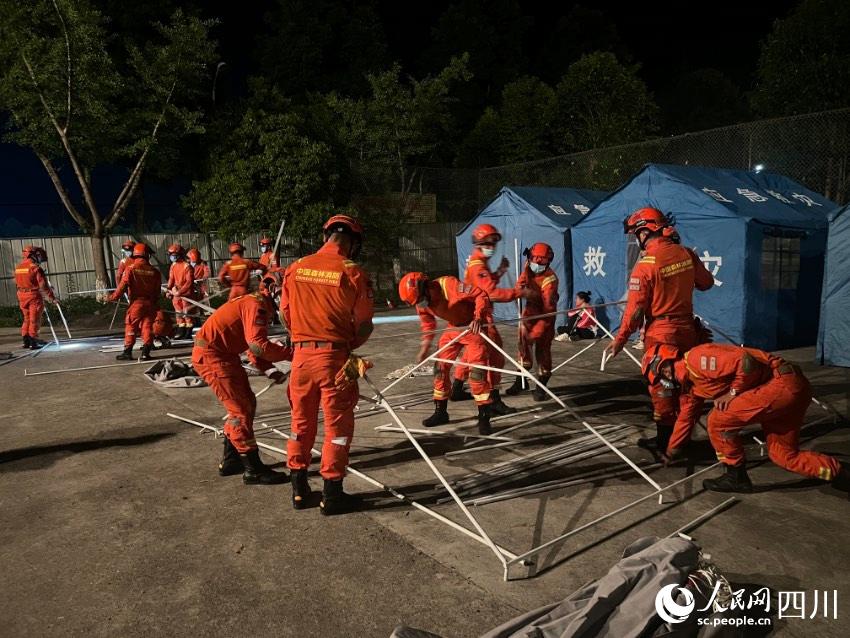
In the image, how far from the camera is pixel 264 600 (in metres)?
3.60

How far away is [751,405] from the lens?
4.51 m

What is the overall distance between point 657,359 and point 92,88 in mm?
15942

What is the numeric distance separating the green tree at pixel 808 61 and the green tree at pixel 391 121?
990 cm

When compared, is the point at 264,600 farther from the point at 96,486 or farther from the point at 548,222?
the point at 548,222

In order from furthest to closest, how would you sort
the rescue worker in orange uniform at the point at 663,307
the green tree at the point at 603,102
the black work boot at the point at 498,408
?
the green tree at the point at 603,102, the black work boot at the point at 498,408, the rescue worker in orange uniform at the point at 663,307

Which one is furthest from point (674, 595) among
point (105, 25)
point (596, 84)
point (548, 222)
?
point (596, 84)

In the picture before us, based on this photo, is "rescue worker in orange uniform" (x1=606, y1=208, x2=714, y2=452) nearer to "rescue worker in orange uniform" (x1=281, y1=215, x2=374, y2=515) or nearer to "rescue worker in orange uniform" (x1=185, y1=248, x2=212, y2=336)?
"rescue worker in orange uniform" (x1=281, y1=215, x2=374, y2=515)

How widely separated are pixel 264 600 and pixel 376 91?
19804 mm

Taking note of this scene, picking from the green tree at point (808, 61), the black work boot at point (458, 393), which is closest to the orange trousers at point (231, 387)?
the black work boot at point (458, 393)

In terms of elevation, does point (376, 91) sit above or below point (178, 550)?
above

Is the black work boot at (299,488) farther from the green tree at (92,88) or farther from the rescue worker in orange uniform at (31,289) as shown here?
the green tree at (92,88)

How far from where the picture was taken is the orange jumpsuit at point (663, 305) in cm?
568

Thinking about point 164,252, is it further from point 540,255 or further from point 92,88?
point 540,255

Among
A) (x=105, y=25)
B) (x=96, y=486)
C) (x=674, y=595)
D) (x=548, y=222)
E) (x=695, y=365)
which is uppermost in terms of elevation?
(x=105, y=25)
